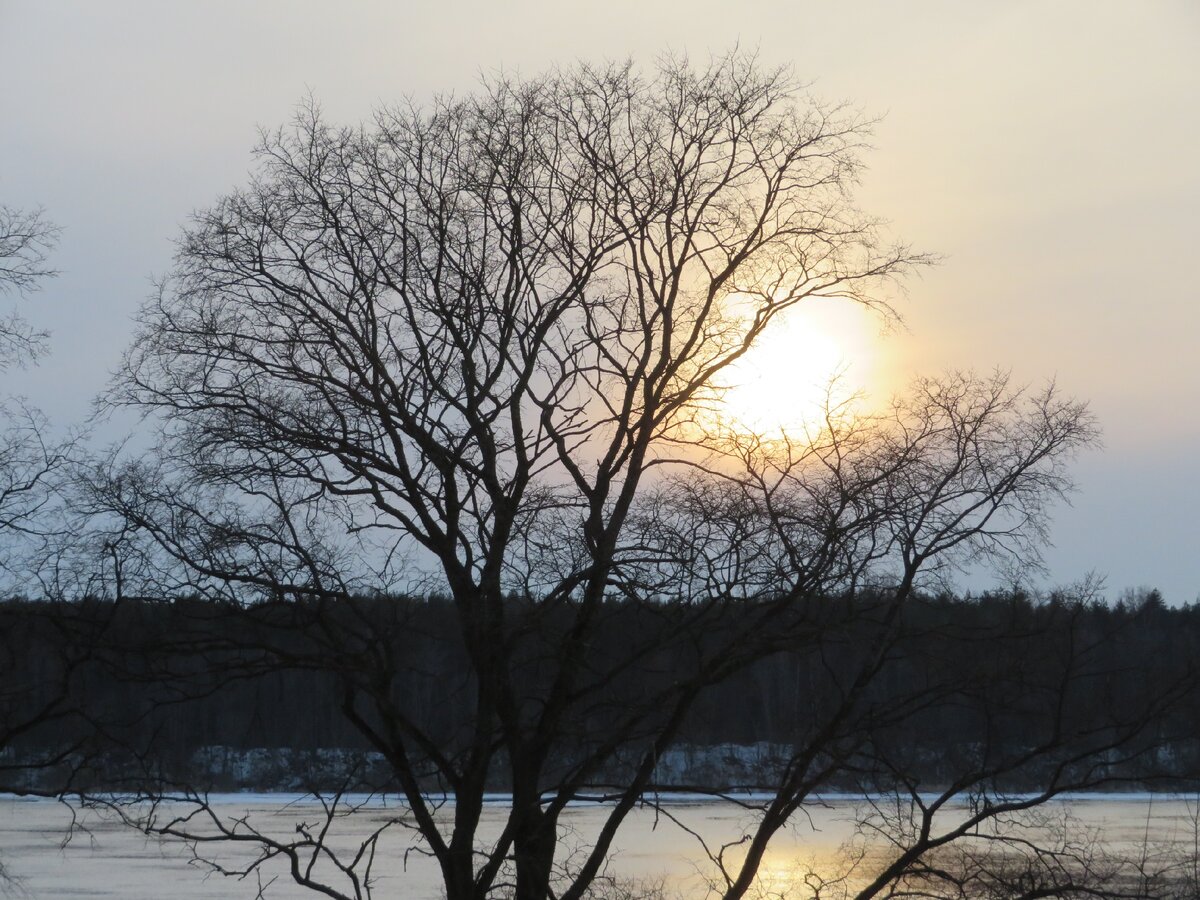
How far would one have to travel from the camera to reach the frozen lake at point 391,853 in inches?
959

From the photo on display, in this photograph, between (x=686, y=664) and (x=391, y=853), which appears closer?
(x=686, y=664)

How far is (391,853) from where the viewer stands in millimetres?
33656

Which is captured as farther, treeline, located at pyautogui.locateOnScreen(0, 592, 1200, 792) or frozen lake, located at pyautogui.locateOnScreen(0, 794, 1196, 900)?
frozen lake, located at pyautogui.locateOnScreen(0, 794, 1196, 900)

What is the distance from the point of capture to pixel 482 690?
1154 centimetres

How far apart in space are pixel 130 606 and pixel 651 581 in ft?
14.6

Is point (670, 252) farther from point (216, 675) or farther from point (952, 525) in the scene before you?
point (216, 675)

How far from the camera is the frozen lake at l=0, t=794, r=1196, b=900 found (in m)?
24.4

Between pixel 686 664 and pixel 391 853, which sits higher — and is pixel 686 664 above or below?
above

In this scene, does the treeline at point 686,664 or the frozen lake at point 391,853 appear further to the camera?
the frozen lake at point 391,853

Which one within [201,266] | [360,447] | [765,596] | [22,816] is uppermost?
[201,266]

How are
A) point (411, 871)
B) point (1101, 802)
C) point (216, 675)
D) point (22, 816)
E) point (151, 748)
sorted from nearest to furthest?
point (216, 675)
point (151, 748)
point (411, 871)
point (22, 816)
point (1101, 802)

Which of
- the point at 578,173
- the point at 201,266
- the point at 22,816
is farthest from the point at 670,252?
the point at 22,816

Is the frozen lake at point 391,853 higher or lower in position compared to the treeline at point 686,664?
lower

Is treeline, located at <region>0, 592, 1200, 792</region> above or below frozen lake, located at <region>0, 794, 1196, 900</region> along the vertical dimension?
above
